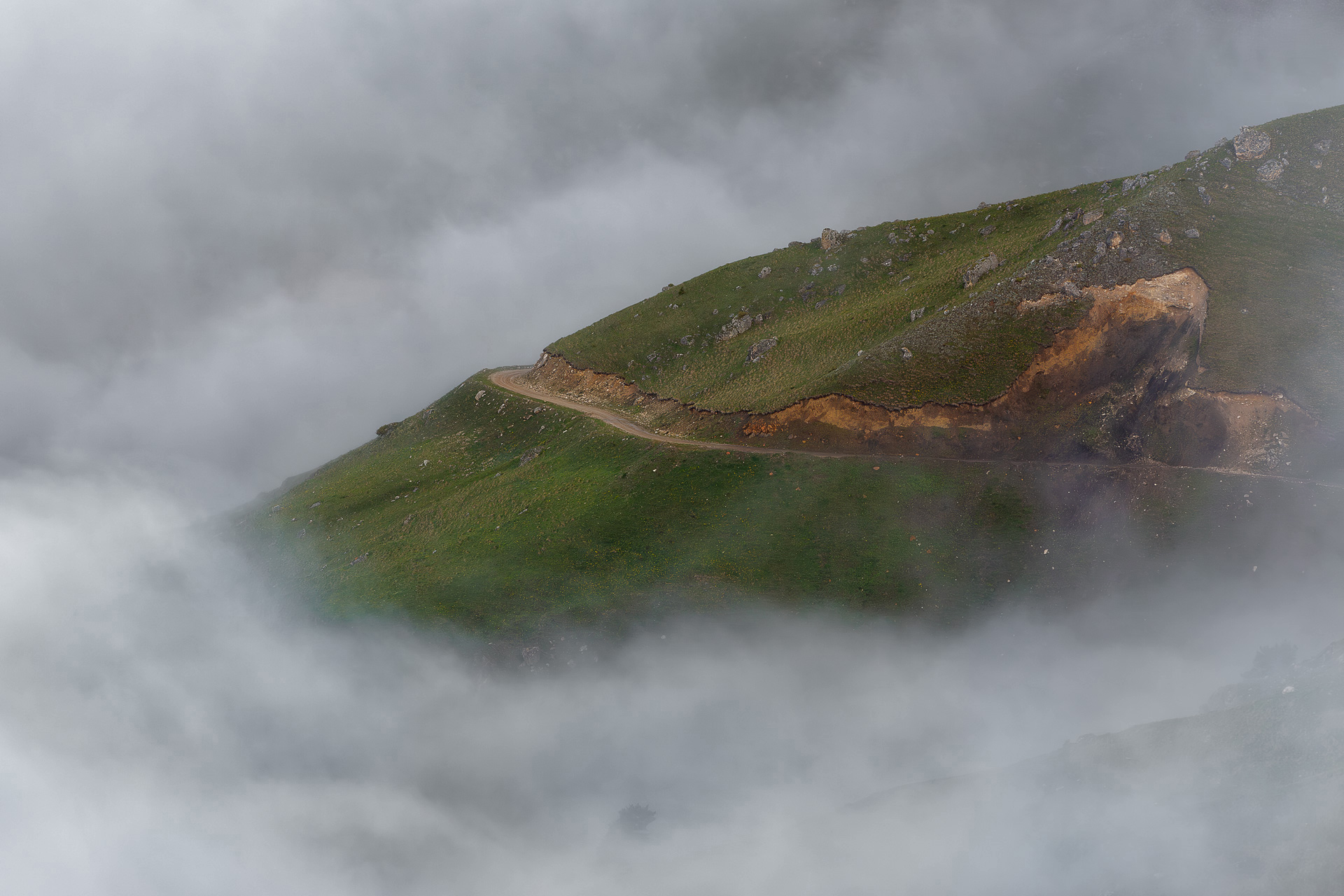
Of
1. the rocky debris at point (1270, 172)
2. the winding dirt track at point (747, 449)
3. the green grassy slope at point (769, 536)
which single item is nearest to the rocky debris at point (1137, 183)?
the rocky debris at point (1270, 172)

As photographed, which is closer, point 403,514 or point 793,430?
point 793,430

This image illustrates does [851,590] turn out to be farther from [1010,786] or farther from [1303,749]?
[1303,749]

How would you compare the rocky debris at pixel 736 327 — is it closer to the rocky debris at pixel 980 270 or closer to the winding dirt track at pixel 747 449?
the winding dirt track at pixel 747 449

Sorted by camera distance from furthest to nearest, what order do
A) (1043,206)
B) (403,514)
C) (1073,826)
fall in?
1. (403,514)
2. (1043,206)
3. (1073,826)

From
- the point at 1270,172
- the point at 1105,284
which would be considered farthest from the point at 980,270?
the point at 1270,172

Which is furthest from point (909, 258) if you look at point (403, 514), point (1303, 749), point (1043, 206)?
point (403, 514)

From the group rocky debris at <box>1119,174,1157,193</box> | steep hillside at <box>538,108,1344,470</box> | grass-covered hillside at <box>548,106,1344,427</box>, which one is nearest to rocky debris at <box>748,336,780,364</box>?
grass-covered hillside at <box>548,106,1344,427</box>
